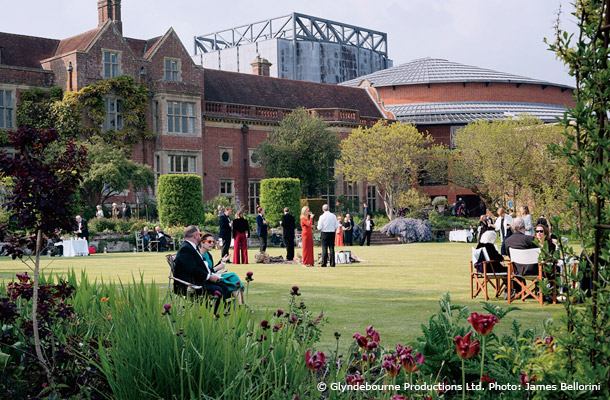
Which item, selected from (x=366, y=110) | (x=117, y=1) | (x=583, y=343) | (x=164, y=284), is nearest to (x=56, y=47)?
(x=117, y=1)

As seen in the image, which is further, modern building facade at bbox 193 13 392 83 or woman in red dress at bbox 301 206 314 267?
modern building facade at bbox 193 13 392 83

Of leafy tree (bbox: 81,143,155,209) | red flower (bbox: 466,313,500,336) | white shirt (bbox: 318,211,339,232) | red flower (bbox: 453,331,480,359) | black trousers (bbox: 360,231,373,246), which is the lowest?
black trousers (bbox: 360,231,373,246)

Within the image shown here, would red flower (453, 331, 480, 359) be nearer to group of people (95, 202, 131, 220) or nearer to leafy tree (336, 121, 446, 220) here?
group of people (95, 202, 131, 220)

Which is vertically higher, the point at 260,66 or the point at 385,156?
the point at 260,66

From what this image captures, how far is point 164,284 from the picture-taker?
13742mm

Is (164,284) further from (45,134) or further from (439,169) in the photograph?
(439,169)

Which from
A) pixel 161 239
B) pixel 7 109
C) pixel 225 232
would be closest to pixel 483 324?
pixel 225 232

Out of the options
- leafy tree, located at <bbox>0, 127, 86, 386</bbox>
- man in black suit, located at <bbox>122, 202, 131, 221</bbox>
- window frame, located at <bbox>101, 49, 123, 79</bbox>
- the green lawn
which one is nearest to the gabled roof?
window frame, located at <bbox>101, 49, 123, 79</bbox>

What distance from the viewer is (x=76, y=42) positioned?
38.8 metres

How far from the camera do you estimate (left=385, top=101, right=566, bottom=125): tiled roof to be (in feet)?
182

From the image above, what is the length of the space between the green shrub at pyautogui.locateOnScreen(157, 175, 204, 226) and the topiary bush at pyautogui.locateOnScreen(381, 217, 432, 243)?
1061cm

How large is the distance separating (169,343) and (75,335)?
149cm

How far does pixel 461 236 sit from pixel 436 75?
3044 cm

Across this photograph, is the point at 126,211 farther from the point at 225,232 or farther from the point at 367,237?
the point at 225,232
